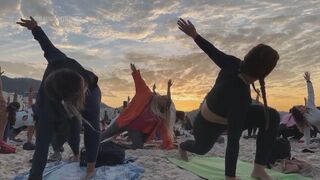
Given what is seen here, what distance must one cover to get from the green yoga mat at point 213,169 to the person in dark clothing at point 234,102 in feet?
2.04

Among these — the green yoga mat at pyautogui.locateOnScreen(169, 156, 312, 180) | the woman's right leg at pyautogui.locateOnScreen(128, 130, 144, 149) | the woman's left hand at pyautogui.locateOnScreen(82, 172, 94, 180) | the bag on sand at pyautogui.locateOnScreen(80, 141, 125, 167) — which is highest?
the woman's right leg at pyautogui.locateOnScreen(128, 130, 144, 149)

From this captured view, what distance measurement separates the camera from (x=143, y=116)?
923 cm

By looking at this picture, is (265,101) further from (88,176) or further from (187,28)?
(88,176)

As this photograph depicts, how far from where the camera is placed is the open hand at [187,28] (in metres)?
4.56

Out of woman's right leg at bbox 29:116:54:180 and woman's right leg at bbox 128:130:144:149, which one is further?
woman's right leg at bbox 128:130:144:149

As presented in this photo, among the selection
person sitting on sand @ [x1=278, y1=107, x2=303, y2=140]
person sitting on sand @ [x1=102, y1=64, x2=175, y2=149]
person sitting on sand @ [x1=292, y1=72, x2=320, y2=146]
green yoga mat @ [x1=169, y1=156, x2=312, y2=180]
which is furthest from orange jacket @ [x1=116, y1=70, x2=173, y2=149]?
person sitting on sand @ [x1=278, y1=107, x2=303, y2=140]

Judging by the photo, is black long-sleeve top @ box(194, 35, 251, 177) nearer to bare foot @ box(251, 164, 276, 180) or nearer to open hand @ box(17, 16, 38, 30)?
bare foot @ box(251, 164, 276, 180)

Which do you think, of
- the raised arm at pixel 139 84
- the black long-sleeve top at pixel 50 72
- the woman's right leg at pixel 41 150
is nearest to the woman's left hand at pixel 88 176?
the black long-sleeve top at pixel 50 72

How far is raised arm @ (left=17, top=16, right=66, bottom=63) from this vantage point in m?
4.60

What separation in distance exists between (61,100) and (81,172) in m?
1.31

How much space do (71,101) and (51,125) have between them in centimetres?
43

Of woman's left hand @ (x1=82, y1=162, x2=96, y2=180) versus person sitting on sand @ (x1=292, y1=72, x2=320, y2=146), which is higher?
person sitting on sand @ (x1=292, y1=72, x2=320, y2=146)

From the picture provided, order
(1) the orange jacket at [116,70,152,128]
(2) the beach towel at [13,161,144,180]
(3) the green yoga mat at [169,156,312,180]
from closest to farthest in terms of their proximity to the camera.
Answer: (2) the beach towel at [13,161,144,180] < (3) the green yoga mat at [169,156,312,180] < (1) the orange jacket at [116,70,152,128]

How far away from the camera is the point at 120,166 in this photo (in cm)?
580
